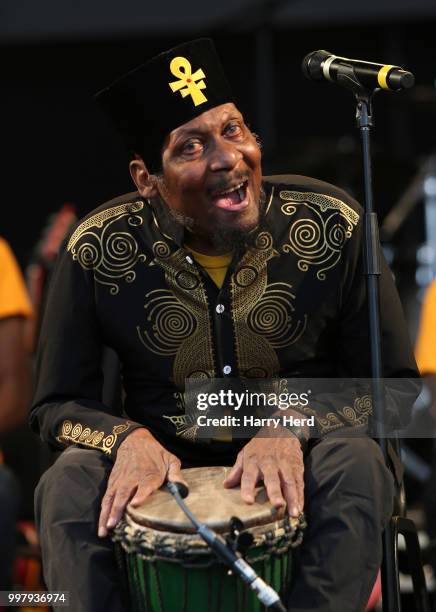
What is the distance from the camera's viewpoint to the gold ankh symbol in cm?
327

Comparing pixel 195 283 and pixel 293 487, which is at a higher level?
pixel 195 283

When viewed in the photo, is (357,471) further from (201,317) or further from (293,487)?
(201,317)

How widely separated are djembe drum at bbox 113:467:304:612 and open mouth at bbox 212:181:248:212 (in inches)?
32.4

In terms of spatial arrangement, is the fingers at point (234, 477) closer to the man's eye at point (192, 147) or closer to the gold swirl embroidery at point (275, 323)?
the gold swirl embroidery at point (275, 323)

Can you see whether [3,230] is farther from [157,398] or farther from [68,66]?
[157,398]

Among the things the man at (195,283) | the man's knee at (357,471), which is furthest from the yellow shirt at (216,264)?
the man's knee at (357,471)

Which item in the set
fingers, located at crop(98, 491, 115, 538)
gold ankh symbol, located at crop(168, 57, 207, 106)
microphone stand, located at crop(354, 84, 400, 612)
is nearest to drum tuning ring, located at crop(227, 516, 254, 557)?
fingers, located at crop(98, 491, 115, 538)

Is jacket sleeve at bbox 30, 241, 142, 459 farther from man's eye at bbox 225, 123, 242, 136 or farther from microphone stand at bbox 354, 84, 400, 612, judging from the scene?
microphone stand at bbox 354, 84, 400, 612

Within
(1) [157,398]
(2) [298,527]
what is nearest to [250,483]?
(2) [298,527]

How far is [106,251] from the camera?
11.0ft

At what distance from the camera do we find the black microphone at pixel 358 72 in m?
2.87

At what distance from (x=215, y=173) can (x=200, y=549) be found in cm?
106

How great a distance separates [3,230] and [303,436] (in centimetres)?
487

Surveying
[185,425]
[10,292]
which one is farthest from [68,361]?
[10,292]
